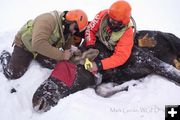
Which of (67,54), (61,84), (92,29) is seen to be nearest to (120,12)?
(92,29)

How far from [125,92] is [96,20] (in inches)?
41.3

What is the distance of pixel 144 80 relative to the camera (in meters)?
4.60

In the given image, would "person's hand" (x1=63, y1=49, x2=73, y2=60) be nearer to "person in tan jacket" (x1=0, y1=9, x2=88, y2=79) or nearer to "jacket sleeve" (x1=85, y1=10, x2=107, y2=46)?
"person in tan jacket" (x1=0, y1=9, x2=88, y2=79)

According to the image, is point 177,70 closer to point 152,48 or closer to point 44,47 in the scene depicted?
point 152,48

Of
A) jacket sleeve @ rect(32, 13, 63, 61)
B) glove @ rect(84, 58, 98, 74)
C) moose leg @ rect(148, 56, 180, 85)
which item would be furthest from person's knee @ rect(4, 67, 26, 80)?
moose leg @ rect(148, 56, 180, 85)

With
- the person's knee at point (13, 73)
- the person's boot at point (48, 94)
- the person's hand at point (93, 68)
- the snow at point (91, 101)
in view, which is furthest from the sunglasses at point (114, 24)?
the person's knee at point (13, 73)

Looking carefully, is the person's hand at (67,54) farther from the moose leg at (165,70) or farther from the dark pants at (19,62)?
the moose leg at (165,70)

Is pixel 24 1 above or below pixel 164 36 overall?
below

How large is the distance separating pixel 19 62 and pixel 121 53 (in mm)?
1415

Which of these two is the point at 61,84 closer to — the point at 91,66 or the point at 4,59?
the point at 91,66

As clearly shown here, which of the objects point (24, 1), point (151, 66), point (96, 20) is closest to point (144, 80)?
point (151, 66)

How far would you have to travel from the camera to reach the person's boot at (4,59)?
4.94m

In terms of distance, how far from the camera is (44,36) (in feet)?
14.2

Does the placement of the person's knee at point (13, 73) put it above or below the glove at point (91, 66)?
below
